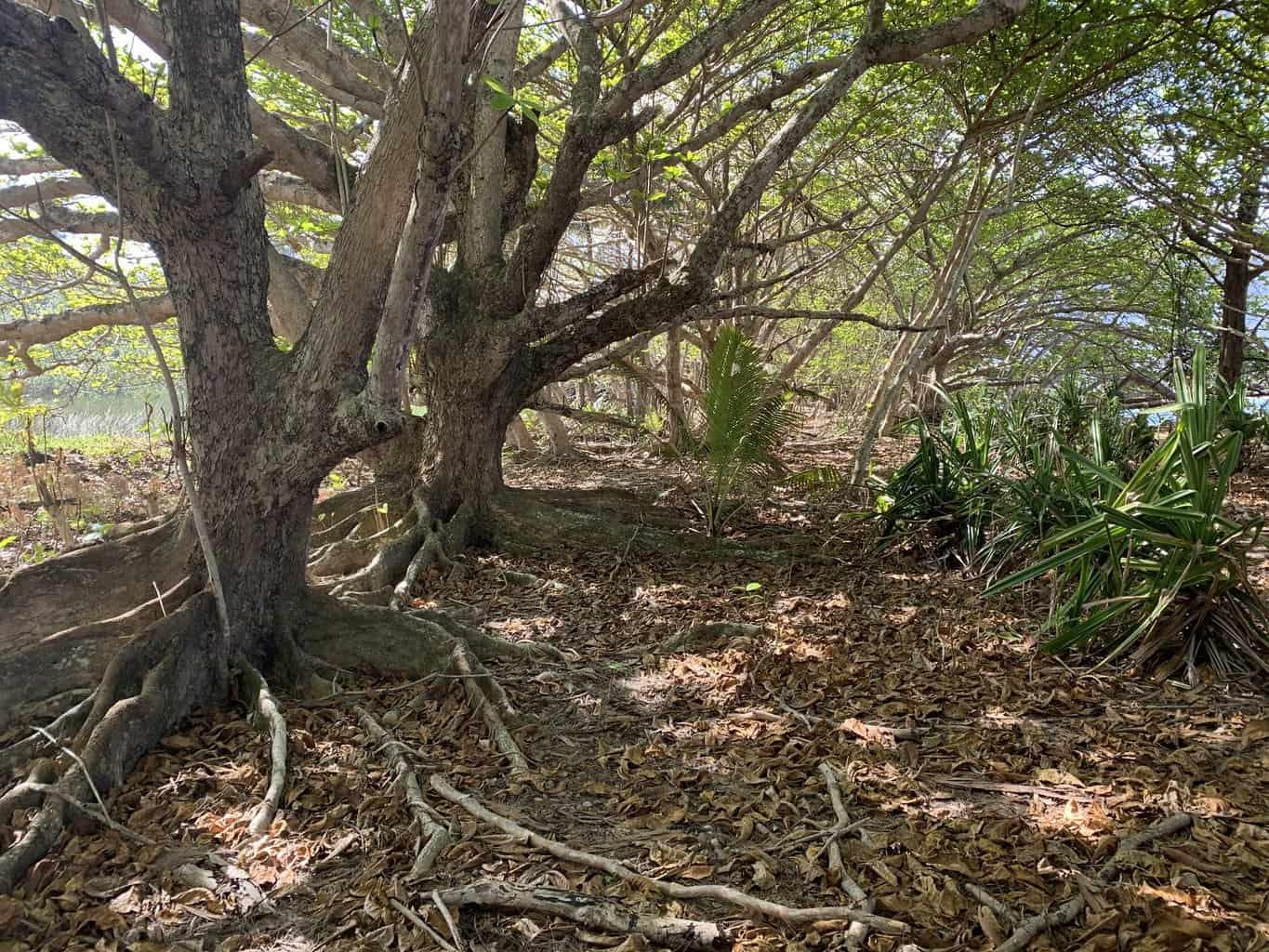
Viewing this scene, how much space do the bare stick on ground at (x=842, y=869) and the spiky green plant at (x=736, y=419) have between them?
3.45 metres

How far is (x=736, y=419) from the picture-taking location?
230 inches

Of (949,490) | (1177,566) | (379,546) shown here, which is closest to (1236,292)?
(949,490)

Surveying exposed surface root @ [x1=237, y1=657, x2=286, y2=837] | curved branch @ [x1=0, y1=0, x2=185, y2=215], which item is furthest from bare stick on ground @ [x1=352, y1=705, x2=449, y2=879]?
curved branch @ [x1=0, y1=0, x2=185, y2=215]

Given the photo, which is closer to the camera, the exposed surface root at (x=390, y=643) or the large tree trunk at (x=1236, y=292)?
the exposed surface root at (x=390, y=643)

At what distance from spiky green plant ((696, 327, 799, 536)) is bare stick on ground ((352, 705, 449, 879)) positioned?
3509mm

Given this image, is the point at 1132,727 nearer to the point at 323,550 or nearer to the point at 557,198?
the point at 557,198

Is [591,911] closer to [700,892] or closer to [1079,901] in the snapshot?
[700,892]

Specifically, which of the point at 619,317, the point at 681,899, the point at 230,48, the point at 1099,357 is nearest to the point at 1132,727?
the point at 681,899

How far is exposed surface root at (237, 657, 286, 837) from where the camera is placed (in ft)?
8.27

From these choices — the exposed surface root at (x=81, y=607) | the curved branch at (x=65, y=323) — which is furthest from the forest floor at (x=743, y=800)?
the curved branch at (x=65, y=323)

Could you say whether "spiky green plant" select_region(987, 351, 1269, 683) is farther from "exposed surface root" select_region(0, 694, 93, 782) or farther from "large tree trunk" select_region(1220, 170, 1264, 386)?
"large tree trunk" select_region(1220, 170, 1264, 386)

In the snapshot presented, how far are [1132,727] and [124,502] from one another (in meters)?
9.69

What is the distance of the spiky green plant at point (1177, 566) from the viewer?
322 cm

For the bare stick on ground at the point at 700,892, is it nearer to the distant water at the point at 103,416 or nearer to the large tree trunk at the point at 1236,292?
the large tree trunk at the point at 1236,292
